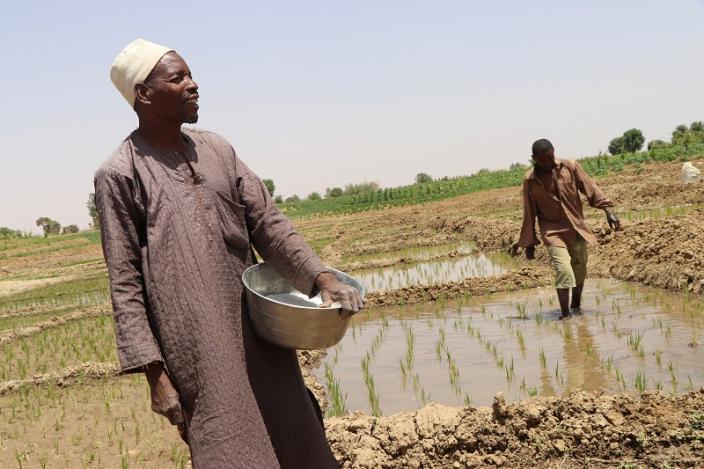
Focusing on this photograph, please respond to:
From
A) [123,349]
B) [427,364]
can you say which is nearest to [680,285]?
[427,364]

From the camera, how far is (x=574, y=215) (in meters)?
6.79

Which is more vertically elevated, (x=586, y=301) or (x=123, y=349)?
(x=123, y=349)

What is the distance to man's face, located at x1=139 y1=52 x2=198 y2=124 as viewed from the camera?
2.30m

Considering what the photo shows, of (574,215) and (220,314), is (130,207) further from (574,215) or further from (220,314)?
(574,215)

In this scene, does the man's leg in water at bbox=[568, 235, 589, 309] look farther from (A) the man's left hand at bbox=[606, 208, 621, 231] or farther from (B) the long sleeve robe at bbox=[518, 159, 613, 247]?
(A) the man's left hand at bbox=[606, 208, 621, 231]

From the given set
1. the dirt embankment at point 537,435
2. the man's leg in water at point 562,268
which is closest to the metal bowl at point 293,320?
the dirt embankment at point 537,435

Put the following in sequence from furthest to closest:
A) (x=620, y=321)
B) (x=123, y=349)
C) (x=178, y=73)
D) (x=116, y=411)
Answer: (x=620, y=321) → (x=116, y=411) → (x=178, y=73) → (x=123, y=349)

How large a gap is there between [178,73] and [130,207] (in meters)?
0.43

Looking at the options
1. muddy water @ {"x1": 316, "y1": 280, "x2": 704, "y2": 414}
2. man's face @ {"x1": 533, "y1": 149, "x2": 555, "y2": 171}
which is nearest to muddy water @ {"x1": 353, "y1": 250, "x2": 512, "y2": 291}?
muddy water @ {"x1": 316, "y1": 280, "x2": 704, "y2": 414}

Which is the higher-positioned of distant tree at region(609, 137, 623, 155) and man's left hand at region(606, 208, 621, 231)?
distant tree at region(609, 137, 623, 155)

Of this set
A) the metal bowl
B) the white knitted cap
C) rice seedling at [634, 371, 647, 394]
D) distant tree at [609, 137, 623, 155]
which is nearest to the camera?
the metal bowl

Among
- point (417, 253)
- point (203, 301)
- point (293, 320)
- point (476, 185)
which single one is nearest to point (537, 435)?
point (293, 320)

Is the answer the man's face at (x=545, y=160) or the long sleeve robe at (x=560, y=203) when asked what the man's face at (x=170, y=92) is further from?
the long sleeve robe at (x=560, y=203)

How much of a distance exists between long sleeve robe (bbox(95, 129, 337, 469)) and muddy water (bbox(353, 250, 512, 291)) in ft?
26.2
